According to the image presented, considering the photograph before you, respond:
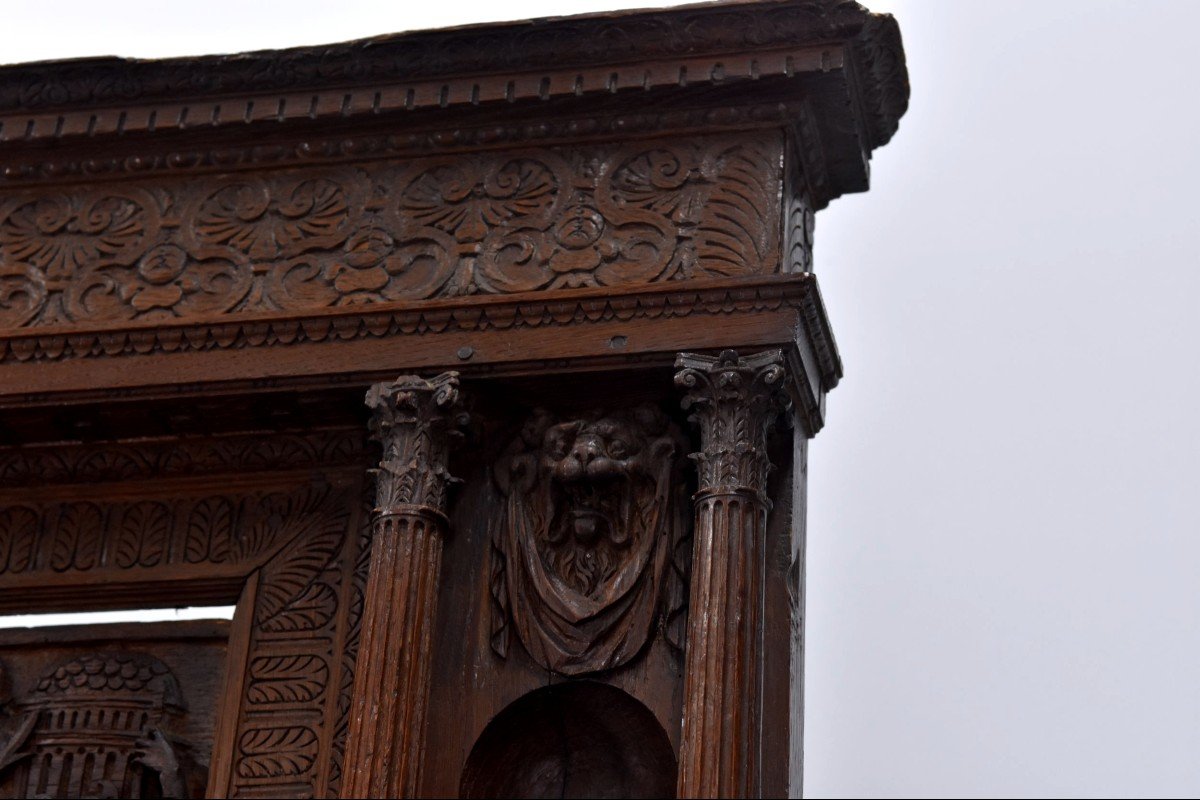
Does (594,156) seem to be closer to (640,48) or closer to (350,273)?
(640,48)

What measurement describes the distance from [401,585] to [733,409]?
0.94 metres

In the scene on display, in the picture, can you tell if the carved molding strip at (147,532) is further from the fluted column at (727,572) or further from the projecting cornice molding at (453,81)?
the fluted column at (727,572)

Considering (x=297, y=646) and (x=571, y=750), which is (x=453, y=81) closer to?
(x=297, y=646)

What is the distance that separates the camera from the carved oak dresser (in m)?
5.89

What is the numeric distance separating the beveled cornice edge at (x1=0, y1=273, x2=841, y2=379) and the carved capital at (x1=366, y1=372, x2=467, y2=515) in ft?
0.62

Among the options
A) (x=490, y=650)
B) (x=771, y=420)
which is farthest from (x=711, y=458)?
(x=490, y=650)

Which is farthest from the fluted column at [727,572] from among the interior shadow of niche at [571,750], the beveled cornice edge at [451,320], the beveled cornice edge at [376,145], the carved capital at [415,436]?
the beveled cornice edge at [376,145]

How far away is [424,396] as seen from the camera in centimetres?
608

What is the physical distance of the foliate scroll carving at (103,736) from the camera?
6.16m

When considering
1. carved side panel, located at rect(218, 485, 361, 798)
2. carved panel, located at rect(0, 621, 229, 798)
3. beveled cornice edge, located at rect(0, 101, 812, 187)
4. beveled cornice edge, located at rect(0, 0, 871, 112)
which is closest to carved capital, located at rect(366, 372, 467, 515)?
carved side panel, located at rect(218, 485, 361, 798)

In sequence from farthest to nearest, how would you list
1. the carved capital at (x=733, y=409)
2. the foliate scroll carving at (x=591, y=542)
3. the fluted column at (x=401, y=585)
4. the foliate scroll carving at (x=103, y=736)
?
the foliate scroll carving at (x=103, y=736) → the foliate scroll carving at (x=591, y=542) → the carved capital at (x=733, y=409) → the fluted column at (x=401, y=585)

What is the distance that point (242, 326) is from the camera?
20.7ft

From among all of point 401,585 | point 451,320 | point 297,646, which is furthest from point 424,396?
point 297,646

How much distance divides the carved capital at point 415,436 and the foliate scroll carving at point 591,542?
0.73 feet
